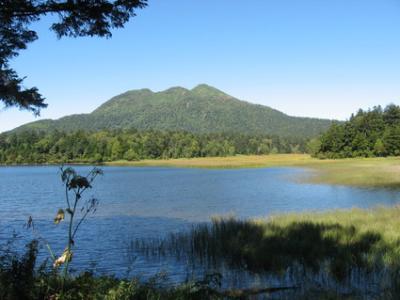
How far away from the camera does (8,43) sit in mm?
9805

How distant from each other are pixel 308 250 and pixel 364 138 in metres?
115

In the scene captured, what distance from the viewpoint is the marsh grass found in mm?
12648

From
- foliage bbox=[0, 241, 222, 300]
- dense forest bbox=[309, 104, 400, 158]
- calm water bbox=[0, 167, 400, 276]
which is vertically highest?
dense forest bbox=[309, 104, 400, 158]

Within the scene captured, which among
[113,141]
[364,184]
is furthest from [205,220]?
[113,141]

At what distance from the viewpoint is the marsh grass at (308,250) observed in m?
12.6

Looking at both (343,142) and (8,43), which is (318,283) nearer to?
(8,43)

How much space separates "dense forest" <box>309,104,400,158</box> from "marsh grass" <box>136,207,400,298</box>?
102032 mm

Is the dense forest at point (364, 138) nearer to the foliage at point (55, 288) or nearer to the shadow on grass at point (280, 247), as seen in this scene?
the shadow on grass at point (280, 247)

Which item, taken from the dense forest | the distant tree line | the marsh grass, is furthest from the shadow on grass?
the distant tree line

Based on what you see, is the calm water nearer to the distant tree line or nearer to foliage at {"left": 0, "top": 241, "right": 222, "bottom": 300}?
foliage at {"left": 0, "top": 241, "right": 222, "bottom": 300}

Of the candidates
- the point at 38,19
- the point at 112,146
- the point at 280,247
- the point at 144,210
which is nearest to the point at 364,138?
the point at 112,146

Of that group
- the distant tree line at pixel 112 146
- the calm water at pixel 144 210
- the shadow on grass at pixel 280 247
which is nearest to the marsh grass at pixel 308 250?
the shadow on grass at pixel 280 247

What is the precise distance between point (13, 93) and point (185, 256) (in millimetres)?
9834

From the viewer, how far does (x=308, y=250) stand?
51.3 ft
